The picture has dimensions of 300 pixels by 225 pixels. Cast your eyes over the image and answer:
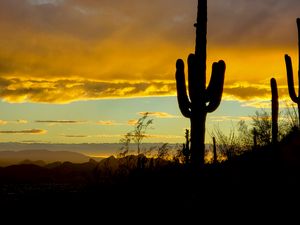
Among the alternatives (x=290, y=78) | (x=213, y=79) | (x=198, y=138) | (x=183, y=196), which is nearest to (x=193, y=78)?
(x=213, y=79)

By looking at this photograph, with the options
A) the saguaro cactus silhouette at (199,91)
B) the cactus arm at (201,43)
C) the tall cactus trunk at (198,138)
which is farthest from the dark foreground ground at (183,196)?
the cactus arm at (201,43)

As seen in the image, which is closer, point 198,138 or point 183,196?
point 183,196

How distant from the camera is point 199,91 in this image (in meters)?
12.8

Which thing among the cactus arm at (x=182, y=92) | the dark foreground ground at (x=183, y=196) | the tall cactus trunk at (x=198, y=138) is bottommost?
the dark foreground ground at (x=183, y=196)

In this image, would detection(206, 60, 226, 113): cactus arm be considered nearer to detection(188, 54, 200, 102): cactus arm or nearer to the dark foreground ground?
detection(188, 54, 200, 102): cactus arm

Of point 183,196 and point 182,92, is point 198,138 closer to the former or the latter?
point 182,92

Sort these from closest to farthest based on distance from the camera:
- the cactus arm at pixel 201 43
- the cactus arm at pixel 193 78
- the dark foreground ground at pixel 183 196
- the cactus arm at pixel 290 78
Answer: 1. the dark foreground ground at pixel 183 196
2. the cactus arm at pixel 193 78
3. the cactus arm at pixel 201 43
4. the cactus arm at pixel 290 78

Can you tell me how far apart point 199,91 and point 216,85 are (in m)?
0.58

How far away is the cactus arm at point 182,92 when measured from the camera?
12953mm

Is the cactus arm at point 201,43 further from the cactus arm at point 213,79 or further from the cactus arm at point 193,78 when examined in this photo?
the cactus arm at point 213,79

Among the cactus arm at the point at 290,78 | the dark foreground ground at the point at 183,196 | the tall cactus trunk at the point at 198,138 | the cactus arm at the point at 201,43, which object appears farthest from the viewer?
the cactus arm at the point at 290,78

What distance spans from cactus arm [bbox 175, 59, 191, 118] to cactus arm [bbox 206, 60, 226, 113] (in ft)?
2.17

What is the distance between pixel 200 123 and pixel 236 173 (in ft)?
7.04

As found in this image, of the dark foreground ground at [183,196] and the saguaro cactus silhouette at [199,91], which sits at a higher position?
the saguaro cactus silhouette at [199,91]
